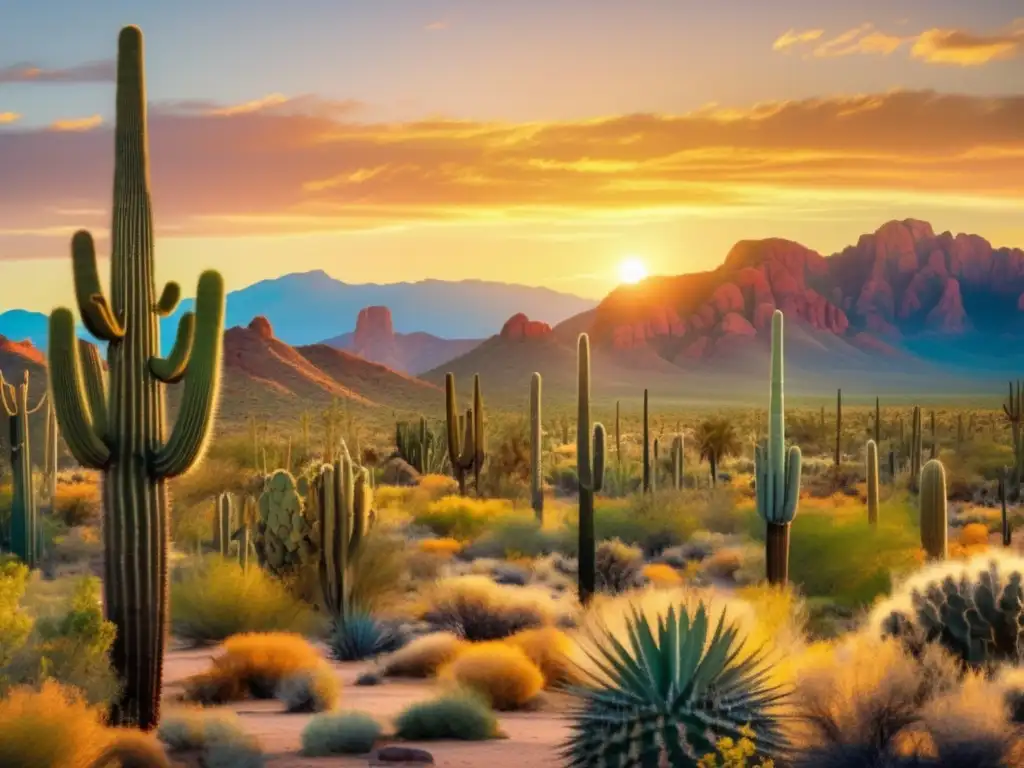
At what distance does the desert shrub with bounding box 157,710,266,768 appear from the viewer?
11.4m

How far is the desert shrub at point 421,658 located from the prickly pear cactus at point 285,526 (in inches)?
143

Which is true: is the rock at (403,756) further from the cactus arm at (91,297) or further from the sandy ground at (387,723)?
the cactus arm at (91,297)

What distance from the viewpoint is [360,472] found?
20.5 meters

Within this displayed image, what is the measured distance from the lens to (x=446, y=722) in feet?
41.6

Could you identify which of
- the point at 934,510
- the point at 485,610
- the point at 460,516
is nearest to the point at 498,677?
the point at 485,610

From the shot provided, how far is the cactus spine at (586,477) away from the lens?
2055 centimetres

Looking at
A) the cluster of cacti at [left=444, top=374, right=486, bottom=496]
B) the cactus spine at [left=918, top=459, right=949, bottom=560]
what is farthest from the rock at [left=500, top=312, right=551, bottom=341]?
the cactus spine at [left=918, top=459, right=949, bottom=560]

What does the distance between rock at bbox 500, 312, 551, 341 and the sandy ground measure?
5501 inches

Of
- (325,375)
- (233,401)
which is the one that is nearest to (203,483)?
(233,401)

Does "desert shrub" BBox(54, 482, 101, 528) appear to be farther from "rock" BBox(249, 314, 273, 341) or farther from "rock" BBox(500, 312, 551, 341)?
"rock" BBox(500, 312, 551, 341)

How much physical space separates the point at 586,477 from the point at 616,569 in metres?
3.08

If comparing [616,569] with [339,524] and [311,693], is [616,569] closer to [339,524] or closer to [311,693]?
[339,524]

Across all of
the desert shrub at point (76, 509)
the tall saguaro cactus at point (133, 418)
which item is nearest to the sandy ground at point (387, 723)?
the tall saguaro cactus at point (133, 418)

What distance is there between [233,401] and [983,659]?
89298mm
